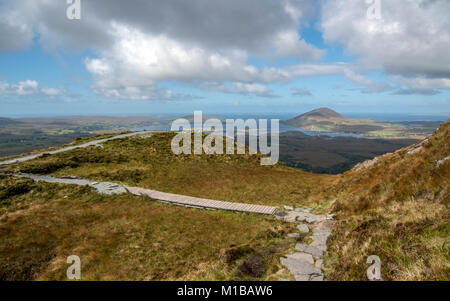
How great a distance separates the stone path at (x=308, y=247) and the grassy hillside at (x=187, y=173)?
418 centimetres

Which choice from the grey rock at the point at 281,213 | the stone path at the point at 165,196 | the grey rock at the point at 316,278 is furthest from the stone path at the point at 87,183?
the grey rock at the point at 316,278

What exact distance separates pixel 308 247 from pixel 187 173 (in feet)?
67.8

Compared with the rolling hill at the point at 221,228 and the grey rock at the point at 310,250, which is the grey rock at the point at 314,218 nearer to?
the rolling hill at the point at 221,228

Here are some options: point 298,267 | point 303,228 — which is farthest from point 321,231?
A: point 298,267

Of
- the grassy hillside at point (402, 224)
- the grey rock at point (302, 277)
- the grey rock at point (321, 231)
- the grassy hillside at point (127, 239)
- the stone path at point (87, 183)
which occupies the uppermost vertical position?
the grassy hillside at point (402, 224)

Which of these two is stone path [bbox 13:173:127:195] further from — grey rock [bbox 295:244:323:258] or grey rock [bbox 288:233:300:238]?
grey rock [bbox 295:244:323:258]

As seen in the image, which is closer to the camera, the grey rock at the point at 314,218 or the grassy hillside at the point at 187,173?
the grey rock at the point at 314,218

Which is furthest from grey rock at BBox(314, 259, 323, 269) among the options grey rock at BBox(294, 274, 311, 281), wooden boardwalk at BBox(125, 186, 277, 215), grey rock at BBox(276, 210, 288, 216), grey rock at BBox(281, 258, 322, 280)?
wooden boardwalk at BBox(125, 186, 277, 215)

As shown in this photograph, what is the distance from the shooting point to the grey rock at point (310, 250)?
420 inches

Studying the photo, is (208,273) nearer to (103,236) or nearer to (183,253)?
(183,253)

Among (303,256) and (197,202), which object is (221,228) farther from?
(303,256)

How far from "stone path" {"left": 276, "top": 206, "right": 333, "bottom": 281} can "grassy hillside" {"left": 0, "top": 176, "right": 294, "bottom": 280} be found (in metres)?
0.69

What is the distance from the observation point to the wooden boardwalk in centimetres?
1838

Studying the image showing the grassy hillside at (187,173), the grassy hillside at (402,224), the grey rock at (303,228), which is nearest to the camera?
the grassy hillside at (402,224)
